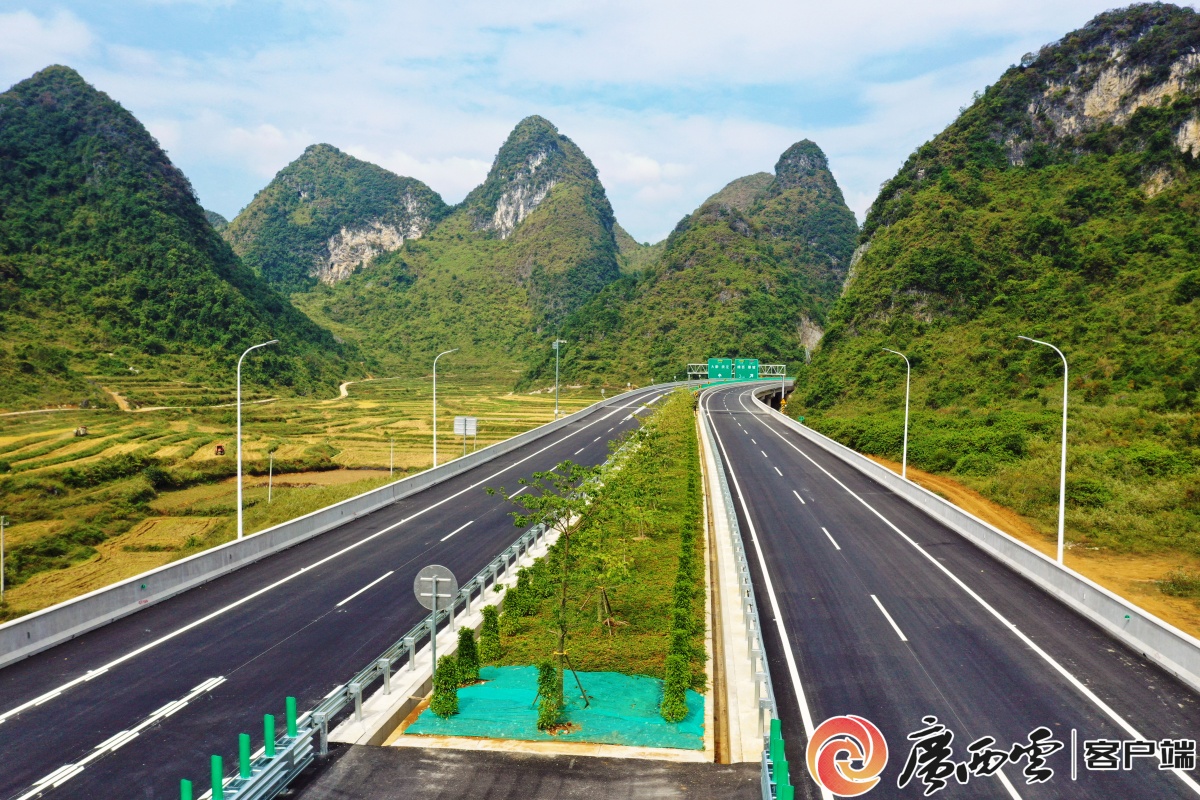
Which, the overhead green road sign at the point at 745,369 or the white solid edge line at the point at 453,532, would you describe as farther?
the overhead green road sign at the point at 745,369

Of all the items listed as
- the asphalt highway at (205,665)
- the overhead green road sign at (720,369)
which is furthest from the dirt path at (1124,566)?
the overhead green road sign at (720,369)

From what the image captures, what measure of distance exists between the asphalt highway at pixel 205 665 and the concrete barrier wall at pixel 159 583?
347mm

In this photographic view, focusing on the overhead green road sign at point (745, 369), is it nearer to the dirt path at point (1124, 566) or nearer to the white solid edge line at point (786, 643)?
the dirt path at point (1124, 566)

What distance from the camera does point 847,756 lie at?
11.7 metres

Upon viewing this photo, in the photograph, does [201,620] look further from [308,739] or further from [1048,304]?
[1048,304]

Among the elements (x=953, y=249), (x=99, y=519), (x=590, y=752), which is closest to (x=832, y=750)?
(x=590, y=752)

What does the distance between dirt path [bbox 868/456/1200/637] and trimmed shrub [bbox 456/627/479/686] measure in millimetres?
19320

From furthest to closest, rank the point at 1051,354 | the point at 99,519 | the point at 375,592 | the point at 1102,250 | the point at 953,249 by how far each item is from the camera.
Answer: the point at 953,249 < the point at 1102,250 < the point at 1051,354 < the point at 99,519 < the point at 375,592

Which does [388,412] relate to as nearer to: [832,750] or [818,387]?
[818,387]

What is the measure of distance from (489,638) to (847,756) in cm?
788

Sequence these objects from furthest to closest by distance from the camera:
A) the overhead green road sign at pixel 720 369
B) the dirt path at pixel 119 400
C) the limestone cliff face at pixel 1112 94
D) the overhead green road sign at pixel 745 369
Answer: the overhead green road sign at pixel 745 369 < the overhead green road sign at pixel 720 369 < the limestone cliff face at pixel 1112 94 < the dirt path at pixel 119 400

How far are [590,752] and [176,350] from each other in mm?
102433

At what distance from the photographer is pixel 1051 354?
55.6m

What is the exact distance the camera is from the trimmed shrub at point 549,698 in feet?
41.0
